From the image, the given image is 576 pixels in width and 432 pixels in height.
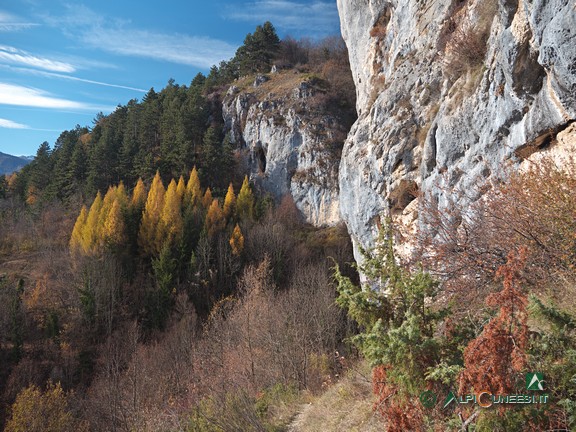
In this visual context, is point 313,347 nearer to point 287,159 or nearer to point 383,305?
point 383,305

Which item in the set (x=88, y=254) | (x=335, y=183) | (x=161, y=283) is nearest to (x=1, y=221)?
(x=88, y=254)

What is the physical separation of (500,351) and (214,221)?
29782 mm

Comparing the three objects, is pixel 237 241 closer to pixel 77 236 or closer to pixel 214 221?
pixel 214 221

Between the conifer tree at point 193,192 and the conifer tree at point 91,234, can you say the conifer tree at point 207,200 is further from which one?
the conifer tree at point 91,234

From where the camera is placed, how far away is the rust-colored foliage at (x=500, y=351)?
2.73 m

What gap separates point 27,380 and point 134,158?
26.8 meters

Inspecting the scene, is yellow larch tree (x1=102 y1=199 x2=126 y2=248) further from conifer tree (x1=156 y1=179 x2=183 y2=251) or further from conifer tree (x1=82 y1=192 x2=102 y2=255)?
conifer tree (x1=156 y1=179 x2=183 y2=251)

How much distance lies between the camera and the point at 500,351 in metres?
2.80

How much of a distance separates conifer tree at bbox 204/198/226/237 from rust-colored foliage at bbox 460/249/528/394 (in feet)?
91.7

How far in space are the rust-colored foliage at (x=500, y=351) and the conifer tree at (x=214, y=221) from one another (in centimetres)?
2795

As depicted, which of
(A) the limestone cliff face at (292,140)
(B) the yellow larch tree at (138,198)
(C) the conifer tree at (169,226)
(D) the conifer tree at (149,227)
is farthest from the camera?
(A) the limestone cliff face at (292,140)

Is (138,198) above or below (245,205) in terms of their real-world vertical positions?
above

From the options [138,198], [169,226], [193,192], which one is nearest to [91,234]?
[138,198]

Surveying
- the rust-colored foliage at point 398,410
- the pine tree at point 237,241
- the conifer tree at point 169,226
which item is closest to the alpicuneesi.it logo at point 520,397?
the rust-colored foliage at point 398,410
